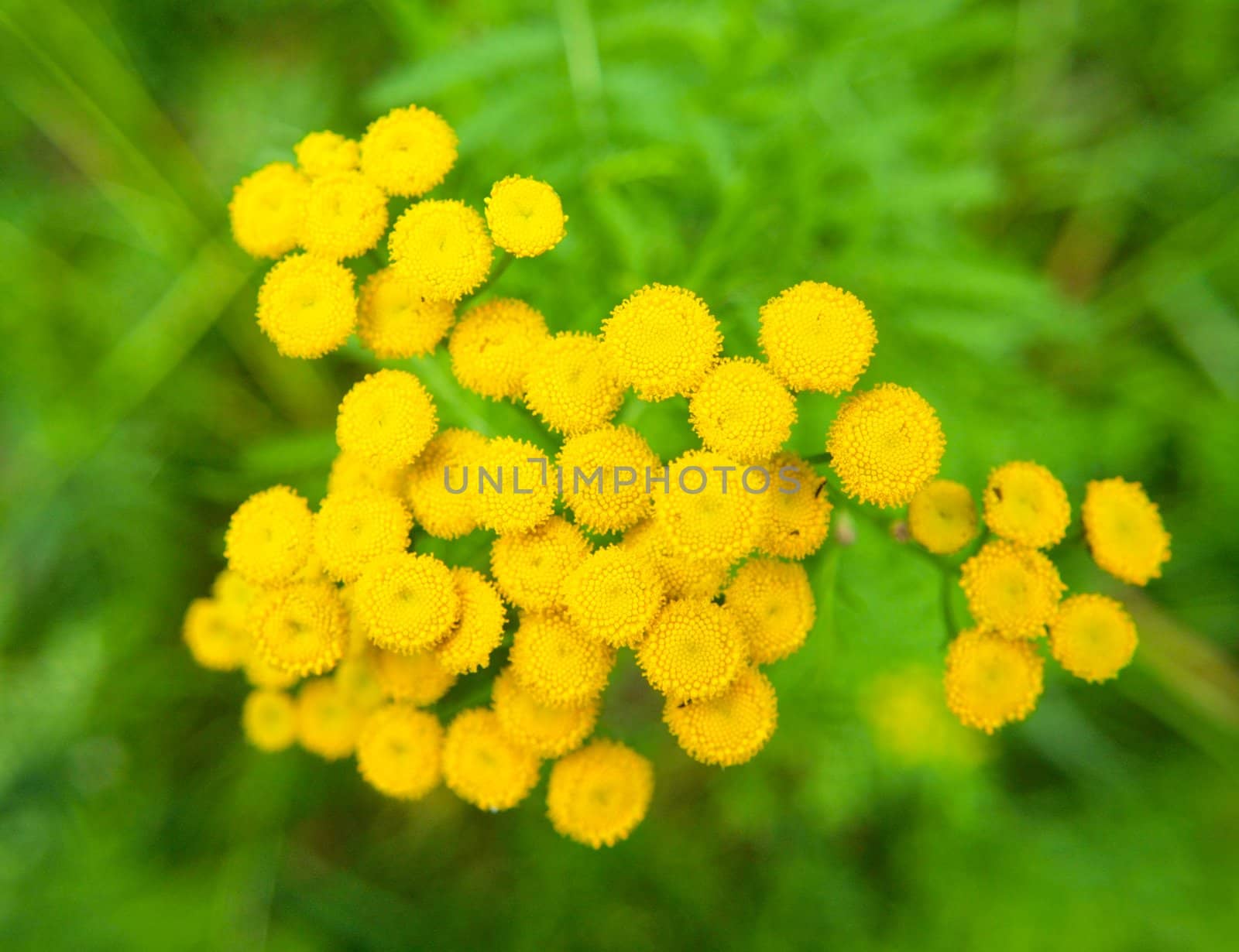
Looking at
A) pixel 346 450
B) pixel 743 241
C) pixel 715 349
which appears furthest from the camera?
pixel 743 241

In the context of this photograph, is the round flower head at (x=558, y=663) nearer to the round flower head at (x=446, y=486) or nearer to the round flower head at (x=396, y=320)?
the round flower head at (x=446, y=486)

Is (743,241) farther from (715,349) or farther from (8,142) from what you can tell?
(8,142)

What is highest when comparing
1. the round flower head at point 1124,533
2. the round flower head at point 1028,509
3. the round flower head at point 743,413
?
the round flower head at point 1124,533

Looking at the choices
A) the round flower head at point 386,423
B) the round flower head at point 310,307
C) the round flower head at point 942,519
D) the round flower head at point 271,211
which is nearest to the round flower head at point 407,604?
the round flower head at point 386,423

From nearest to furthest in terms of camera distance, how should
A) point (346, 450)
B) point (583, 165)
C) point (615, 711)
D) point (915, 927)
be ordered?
point (346, 450)
point (583, 165)
point (915, 927)
point (615, 711)

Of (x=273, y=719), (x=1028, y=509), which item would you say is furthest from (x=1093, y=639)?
(x=273, y=719)

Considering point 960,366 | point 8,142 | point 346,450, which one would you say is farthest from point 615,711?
point 8,142
